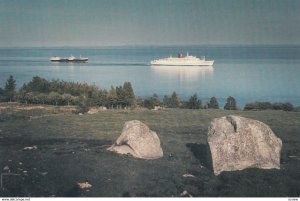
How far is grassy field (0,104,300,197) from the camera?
14281mm

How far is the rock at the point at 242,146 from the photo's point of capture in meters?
16.0

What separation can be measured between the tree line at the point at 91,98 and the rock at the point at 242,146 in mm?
15314

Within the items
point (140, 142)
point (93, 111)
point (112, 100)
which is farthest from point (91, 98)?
point (140, 142)

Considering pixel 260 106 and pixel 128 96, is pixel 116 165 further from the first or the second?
pixel 260 106

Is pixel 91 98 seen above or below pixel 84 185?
above

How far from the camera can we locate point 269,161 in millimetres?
16312

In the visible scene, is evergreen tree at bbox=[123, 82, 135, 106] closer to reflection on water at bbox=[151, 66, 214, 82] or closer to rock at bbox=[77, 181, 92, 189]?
rock at bbox=[77, 181, 92, 189]

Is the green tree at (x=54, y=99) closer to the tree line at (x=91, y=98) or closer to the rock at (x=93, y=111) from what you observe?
the tree line at (x=91, y=98)

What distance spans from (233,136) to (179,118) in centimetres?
1154

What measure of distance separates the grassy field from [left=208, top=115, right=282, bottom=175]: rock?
1.52 feet

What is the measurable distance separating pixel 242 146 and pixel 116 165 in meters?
5.37

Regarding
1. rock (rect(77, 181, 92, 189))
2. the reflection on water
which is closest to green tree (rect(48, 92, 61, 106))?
rock (rect(77, 181, 92, 189))

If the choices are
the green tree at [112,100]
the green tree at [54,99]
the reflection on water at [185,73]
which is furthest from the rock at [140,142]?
the reflection on water at [185,73]

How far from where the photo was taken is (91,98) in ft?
106
